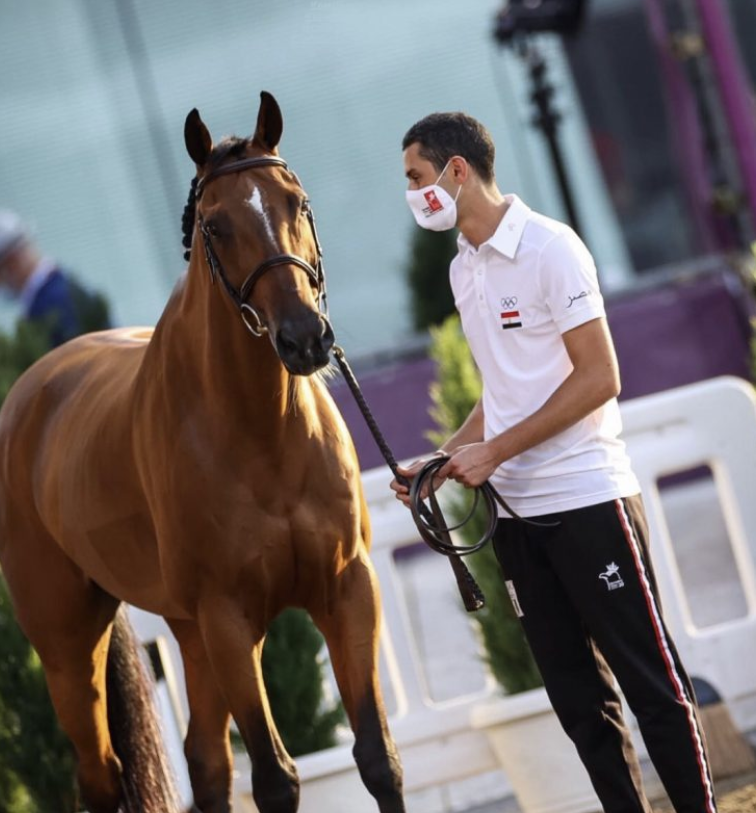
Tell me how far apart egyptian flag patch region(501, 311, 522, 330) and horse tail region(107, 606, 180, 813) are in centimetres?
199

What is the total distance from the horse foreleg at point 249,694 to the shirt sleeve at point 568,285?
1035mm

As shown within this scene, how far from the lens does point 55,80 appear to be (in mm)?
12078

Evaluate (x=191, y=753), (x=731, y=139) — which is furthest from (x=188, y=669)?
(x=731, y=139)

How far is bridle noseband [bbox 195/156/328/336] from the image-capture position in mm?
3207

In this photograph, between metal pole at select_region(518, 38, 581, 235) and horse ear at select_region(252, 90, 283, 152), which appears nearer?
horse ear at select_region(252, 90, 283, 152)

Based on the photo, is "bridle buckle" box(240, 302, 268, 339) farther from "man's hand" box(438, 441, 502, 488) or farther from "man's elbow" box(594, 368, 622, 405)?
"man's elbow" box(594, 368, 622, 405)

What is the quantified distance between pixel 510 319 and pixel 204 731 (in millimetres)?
1690

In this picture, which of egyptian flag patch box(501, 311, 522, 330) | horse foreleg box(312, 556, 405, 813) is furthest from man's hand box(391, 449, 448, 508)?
egyptian flag patch box(501, 311, 522, 330)

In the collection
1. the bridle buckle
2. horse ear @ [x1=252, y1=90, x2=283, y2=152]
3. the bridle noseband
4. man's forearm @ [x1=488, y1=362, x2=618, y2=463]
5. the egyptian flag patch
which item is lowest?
man's forearm @ [x1=488, y1=362, x2=618, y2=463]

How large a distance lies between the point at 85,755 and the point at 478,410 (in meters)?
1.80

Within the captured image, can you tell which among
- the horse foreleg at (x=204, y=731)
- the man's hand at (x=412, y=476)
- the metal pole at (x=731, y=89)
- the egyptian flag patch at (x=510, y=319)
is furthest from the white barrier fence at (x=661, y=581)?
the metal pole at (x=731, y=89)

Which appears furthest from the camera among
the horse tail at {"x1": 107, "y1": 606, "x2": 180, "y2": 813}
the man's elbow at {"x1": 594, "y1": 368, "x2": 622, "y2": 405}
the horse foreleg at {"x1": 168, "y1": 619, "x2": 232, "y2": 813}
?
the horse tail at {"x1": 107, "y1": 606, "x2": 180, "y2": 813}

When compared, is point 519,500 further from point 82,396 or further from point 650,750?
point 82,396

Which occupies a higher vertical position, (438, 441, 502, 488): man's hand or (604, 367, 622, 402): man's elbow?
(604, 367, 622, 402): man's elbow
